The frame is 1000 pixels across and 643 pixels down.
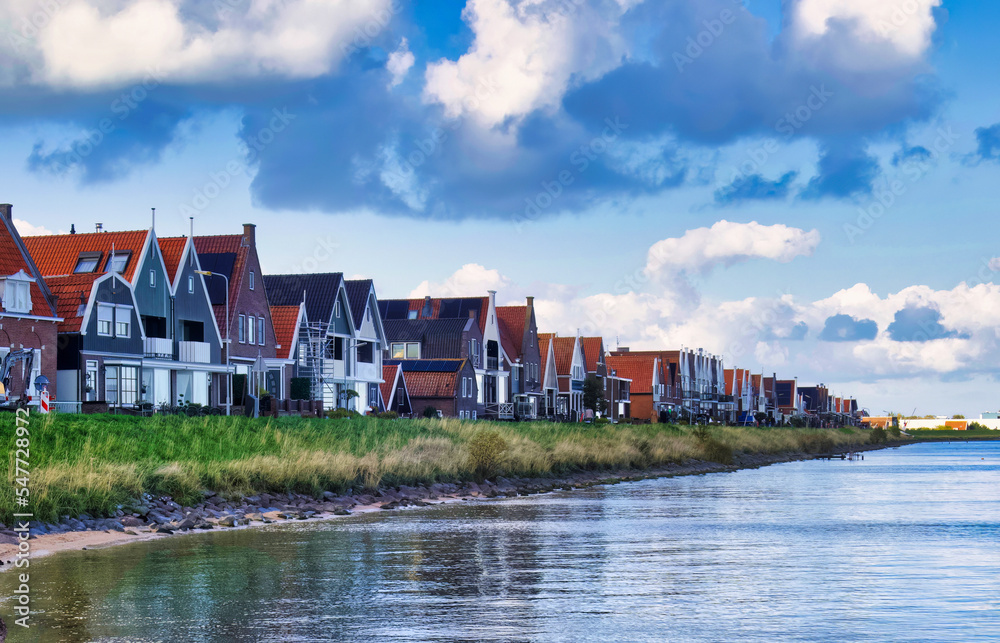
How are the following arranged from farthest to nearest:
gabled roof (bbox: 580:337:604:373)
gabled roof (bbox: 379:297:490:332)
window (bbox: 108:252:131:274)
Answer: gabled roof (bbox: 580:337:604:373) < gabled roof (bbox: 379:297:490:332) < window (bbox: 108:252:131:274)

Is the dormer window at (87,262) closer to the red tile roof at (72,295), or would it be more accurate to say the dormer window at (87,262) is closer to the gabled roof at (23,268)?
the red tile roof at (72,295)

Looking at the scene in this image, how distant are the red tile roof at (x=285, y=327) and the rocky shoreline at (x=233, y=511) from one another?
2174 cm

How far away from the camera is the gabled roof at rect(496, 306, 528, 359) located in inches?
3597

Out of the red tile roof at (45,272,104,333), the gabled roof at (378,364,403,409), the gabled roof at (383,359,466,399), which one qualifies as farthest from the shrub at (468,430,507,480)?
the gabled roof at (383,359,466,399)

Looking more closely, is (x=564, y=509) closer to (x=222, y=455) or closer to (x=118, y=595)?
(x=222, y=455)

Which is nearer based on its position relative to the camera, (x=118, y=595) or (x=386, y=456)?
(x=118, y=595)

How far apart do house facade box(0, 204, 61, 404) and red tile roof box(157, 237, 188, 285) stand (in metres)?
7.02

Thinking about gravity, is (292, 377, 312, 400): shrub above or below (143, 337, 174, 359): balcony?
below

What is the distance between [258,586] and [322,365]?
159 ft

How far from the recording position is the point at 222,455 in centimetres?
3122

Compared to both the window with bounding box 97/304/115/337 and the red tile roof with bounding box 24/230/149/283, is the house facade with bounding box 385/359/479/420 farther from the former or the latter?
the window with bounding box 97/304/115/337

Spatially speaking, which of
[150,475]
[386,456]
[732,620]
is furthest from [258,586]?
[386,456]

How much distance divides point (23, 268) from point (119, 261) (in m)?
5.51

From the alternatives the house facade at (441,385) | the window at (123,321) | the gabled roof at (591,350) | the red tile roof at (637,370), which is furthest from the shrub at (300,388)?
the red tile roof at (637,370)
